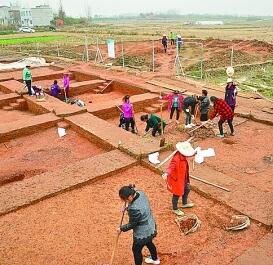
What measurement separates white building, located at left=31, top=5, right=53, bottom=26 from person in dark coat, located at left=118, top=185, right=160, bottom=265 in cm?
10723

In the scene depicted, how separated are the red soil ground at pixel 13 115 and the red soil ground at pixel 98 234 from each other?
6.74 m

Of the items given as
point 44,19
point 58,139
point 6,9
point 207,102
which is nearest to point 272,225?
point 207,102

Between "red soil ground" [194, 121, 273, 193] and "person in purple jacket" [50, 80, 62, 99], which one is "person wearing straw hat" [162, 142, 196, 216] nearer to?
"red soil ground" [194, 121, 273, 193]

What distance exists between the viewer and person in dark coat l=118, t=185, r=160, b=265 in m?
4.12

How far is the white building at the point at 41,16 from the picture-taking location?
338 feet

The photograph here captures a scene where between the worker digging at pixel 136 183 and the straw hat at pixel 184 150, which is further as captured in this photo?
the straw hat at pixel 184 150

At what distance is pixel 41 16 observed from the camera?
10350 centimetres

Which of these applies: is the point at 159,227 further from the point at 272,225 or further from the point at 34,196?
the point at 34,196

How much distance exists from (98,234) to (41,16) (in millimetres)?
107864

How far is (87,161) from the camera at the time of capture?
25.8 ft

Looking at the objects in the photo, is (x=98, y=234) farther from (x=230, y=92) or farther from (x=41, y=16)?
(x=41, y=16)

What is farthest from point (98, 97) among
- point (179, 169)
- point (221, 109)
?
point (179, 169)

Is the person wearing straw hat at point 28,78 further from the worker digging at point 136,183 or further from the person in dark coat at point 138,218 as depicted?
the person in dark coat at point 138,218

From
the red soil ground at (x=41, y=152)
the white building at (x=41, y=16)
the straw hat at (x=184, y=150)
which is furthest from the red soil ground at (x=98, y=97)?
the white building at (x=41, y=16)
